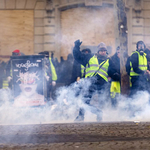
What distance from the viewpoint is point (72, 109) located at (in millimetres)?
8898

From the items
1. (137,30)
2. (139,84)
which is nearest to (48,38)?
(137,30)

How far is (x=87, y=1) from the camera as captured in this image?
13266mm

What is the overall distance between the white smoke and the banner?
0.17 metres

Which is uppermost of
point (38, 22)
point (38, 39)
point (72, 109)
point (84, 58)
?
point (38, 22)

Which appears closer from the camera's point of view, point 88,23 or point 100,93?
point 100,93

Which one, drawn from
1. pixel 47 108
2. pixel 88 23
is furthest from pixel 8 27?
pixel 47 108

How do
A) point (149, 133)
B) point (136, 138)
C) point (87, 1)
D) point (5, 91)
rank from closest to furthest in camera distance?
point (136, 138)
point (149, 133)
point (5, 91)
point (87, 1)

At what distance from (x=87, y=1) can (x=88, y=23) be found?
69 centimetres

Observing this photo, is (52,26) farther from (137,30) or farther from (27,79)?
(27,79)

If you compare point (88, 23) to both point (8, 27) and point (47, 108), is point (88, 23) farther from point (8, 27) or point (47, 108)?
point (47, 108)

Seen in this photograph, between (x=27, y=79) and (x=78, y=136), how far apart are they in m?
3.02

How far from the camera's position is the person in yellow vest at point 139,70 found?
9023mm

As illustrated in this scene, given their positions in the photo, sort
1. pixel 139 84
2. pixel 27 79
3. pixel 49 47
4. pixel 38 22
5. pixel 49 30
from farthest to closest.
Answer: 1. pixel 38 22
2. pixel 49 30
3. pixel 49 47
4. pixel 139 84
5. pixel 27 79

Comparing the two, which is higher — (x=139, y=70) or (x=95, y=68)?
(x=95, y=68)
